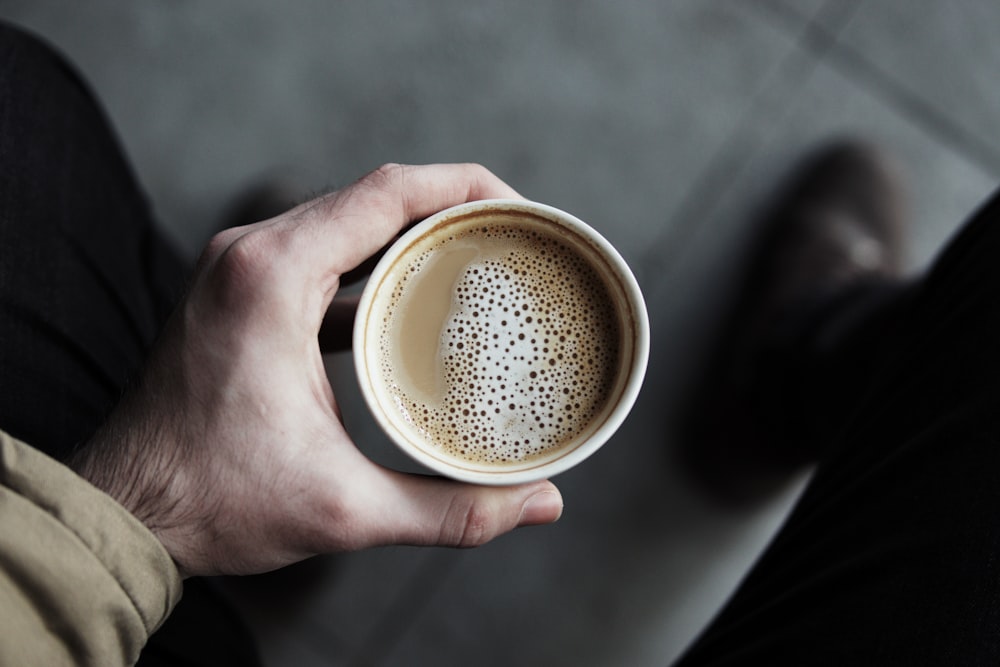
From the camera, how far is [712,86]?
1656 millimetres

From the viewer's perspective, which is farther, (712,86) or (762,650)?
(712,86)

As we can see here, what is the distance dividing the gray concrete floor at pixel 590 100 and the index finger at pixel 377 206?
2.56 feet

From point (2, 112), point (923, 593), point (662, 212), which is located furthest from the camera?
point (662, 212)

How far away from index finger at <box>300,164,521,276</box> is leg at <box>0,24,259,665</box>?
31 cm

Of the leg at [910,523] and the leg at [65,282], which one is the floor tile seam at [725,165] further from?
the leg at [65,282]

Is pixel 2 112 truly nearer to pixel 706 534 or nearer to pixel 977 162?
pixel 706 534

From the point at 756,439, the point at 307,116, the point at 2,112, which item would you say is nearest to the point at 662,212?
the point at 756,439

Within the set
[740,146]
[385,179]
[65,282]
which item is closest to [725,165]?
[740,146]

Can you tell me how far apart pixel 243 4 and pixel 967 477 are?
173cm

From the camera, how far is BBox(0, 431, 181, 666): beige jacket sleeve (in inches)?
26.2

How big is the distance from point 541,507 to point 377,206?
1.28 feet

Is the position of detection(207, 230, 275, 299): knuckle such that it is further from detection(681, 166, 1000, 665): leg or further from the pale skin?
detection(681, 166, 1000, 665): leg

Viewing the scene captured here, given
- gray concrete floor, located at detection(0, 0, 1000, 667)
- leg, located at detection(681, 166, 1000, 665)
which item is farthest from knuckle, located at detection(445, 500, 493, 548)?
gray concrete floor, located at detection(0, 0, 1000, 667)

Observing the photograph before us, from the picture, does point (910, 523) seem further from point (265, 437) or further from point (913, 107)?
point (913, 107)
